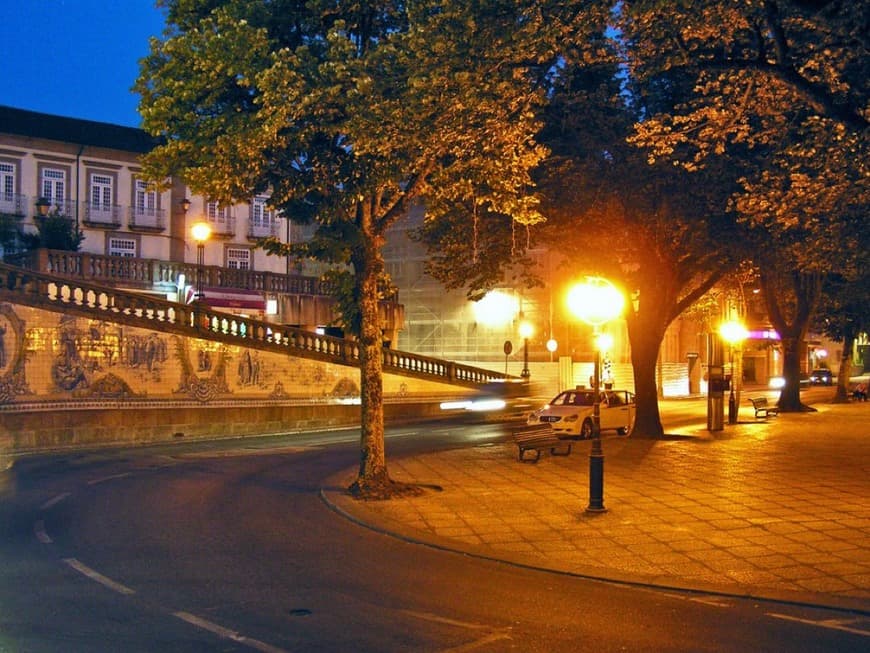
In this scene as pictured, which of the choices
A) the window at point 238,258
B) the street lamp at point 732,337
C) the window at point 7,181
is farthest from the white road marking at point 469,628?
the window at point 238,258

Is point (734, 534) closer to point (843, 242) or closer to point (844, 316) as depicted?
point (843, 242)

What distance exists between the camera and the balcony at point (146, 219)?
45.6m

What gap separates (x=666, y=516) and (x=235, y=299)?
27823 millimetres

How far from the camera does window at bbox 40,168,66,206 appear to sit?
1700 inches

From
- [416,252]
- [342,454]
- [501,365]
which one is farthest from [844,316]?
[342,454]

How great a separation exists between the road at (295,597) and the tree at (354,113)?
3.94m

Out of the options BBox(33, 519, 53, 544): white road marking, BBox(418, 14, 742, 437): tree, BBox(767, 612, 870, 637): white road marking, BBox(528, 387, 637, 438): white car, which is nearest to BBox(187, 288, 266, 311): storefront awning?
BBox(418, 14, 742, 437): tree

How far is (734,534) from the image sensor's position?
12.8 meters

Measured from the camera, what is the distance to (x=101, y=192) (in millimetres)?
45156

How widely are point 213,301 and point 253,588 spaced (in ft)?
96.5

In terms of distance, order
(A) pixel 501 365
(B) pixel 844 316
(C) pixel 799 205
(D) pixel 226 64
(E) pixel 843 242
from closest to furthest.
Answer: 1. (D) pixel 226 64
2. (C) pixel 799 205
3. (E) pixel 843 242
4. (B) pixel 844 316
5. (A) pixel 501 365

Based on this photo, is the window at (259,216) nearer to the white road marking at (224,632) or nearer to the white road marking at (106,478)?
the white road marking at (106,478)

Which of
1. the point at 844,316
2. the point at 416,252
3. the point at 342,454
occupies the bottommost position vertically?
the point at 342,454

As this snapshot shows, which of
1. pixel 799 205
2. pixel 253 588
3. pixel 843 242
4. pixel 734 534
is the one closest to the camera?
pixel 253 588
